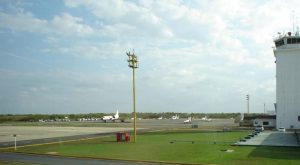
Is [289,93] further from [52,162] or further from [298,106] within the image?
[52,162]

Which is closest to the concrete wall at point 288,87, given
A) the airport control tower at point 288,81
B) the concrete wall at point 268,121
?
the airport control tower at point 288,81

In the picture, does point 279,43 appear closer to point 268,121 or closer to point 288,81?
point 288,81

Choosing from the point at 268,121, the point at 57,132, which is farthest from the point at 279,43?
the point at 57,132

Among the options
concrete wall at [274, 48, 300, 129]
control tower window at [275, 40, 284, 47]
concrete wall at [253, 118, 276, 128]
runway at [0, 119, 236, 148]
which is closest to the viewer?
runway at [0, 119, 236, 148]

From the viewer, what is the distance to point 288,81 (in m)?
63.2

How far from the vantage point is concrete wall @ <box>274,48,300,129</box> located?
204 ft

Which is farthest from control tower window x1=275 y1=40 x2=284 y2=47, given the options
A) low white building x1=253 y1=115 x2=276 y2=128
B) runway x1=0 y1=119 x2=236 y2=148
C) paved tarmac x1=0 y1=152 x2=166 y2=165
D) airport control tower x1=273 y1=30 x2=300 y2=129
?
paved tarmac x1=0 y1=152 x2=166 y2=165

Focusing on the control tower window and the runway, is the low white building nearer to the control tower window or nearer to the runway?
the runway

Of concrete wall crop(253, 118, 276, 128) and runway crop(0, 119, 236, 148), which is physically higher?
concrete wall crop(253, 118, 276, 128)

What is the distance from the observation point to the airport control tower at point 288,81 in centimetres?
6210

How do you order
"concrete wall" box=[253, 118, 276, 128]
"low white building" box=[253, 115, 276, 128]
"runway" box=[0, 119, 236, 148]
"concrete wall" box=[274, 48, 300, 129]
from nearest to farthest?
"runway" box=[0, 119, 236, 148], "concrete wall" box=[274, 48, 300, 129], "concrete wall" box=[253, 118, 276, 128], "low white building" box=[253, 115, 276, 128]

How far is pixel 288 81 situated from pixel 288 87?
1.04 meters

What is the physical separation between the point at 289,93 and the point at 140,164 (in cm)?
4426

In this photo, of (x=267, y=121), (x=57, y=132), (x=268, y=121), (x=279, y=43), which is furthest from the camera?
(x=267, y=121)
